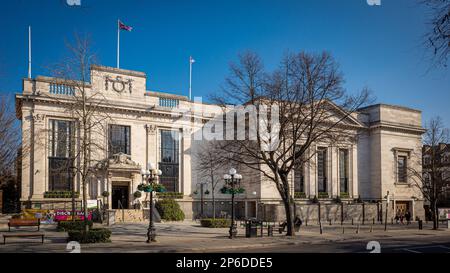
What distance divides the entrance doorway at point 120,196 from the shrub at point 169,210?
342 cm

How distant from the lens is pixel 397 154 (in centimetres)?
5638

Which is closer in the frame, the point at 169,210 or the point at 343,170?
the point at 169,210

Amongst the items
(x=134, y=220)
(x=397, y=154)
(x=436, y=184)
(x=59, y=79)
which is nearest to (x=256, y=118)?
(x=59, y=79)

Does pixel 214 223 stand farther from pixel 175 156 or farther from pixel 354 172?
pixel 354 172

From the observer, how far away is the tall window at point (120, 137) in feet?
138

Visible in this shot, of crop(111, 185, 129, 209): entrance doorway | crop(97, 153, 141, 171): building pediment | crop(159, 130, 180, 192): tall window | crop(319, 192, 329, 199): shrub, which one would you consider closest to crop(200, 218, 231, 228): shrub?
crop(97, 153, 141, 171): building pediment

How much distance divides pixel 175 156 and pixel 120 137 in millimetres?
6576

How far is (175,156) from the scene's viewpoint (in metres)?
46.1

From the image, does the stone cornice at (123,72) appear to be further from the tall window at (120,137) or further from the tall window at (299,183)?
the tall window at (299,183)

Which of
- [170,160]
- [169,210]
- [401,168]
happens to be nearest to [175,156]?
[170,160]

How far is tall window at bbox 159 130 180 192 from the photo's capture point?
4509 cm

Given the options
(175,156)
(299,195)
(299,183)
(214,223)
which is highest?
(175,156)

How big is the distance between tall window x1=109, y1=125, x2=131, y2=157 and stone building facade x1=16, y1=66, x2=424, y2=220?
0.33 feet
